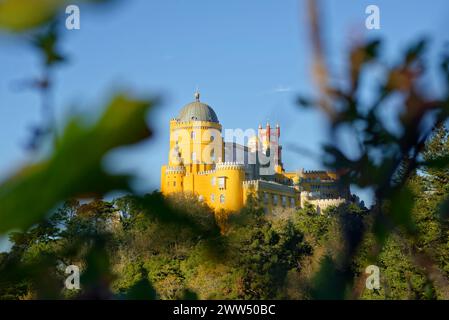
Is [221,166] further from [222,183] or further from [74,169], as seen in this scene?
[74,169]

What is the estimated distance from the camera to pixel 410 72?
89 centimetres

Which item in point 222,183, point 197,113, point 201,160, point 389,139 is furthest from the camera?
point 197,113

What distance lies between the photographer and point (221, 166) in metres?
40.7

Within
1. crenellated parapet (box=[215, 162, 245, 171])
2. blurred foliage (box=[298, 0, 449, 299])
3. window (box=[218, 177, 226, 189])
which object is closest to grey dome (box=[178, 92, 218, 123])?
crenellated parapet (box=[215, 162, 245, 171])

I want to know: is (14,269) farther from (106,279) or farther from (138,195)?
(138,195)

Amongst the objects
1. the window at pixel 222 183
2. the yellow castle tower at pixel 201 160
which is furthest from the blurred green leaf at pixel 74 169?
the window at pixel 222 183

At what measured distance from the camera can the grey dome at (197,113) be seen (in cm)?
4694

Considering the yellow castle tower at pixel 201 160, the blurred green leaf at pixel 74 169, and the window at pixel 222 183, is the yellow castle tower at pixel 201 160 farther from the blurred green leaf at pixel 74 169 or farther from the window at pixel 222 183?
the blurred green leaf at pixel 74 169

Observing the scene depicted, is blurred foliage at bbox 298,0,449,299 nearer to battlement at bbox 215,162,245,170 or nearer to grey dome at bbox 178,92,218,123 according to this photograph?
battlement at bbox 215,162,245,170

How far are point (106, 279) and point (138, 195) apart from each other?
1.07ft

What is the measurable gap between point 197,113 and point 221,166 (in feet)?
25.1

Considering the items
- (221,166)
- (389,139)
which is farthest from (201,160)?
(389,139)
